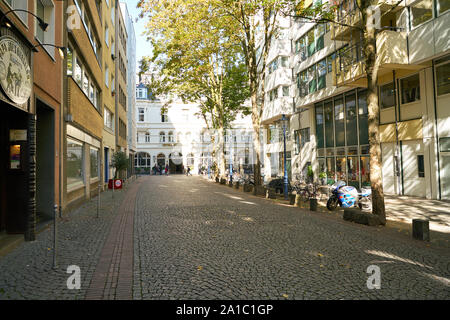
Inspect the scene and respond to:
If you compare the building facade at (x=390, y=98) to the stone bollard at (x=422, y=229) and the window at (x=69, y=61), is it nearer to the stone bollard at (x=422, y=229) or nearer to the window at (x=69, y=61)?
Answer: the stone bollard at (x=422, y=229)

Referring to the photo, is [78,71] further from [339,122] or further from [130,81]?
[130,81]

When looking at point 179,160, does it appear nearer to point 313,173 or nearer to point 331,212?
point 313,173

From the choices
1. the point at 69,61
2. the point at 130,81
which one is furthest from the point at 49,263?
the point at 130,81

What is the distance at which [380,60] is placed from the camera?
585 inches

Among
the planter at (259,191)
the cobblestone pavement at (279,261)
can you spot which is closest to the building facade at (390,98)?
the cobblestone pavement at (279,261)

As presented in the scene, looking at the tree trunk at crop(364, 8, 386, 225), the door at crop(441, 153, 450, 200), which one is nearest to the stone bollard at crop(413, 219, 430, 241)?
the tree trunk at crop(364, 8, 386, 225)

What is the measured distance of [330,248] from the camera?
6395mm

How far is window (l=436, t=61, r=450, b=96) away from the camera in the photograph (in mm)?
13578

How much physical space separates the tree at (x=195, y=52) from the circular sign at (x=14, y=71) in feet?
35.2

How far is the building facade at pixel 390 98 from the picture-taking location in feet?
45.5

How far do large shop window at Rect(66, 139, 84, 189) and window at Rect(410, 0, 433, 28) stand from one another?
15731 mm

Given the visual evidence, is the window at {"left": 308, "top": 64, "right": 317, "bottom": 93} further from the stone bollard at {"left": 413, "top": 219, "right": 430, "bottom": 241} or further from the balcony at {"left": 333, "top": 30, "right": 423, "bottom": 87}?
the stone bollard at {"left": 413, "top": 219, "right": 430, "bottom": 241}

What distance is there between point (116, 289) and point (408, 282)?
401cm

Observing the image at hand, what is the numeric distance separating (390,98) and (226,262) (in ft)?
49.7
